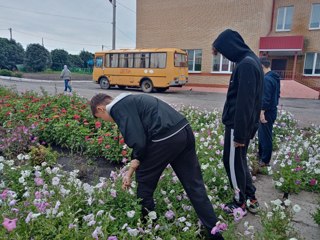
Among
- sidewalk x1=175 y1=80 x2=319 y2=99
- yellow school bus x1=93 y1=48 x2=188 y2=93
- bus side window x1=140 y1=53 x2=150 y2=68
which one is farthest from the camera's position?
sidewalk x1=175 y1=80 x2=319 y2=99

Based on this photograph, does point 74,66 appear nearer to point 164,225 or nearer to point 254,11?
point 254,11

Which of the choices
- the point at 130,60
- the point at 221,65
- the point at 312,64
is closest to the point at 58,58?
the point at 130,60

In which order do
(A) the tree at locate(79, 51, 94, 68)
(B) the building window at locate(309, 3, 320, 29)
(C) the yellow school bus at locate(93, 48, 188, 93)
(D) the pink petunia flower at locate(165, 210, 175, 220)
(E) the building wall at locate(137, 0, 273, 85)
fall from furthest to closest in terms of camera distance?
(A) the tree at locate(79, 51, 94, 68)
(B) the building window at locate(309, 3, 320, 29)
(E) the building wall at locate(137, 0, 273, 85)
(C) the yellow school bus at locate(93, 48, 188, 93)
(D) the pink petunia flower at locate(165, 210, 175, 220)

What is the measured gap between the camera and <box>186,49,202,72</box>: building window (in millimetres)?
22172

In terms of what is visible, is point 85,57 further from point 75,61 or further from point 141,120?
point 141,120

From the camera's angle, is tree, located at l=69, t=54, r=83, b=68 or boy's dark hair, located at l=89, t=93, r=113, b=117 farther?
tree, located at l=69, t=54, r=83, b=68

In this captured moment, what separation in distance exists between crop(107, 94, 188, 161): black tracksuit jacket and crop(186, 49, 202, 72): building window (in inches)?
816

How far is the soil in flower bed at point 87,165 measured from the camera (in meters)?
3.79

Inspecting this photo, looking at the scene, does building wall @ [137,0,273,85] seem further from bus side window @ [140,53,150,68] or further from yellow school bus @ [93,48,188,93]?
bus side window @ [140,53,150,68]

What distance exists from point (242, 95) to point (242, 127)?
0.30m

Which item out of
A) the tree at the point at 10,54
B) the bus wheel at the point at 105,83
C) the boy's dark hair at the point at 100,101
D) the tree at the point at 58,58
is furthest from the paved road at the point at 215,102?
the tree at the point at 58,58

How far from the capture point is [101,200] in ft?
8.10

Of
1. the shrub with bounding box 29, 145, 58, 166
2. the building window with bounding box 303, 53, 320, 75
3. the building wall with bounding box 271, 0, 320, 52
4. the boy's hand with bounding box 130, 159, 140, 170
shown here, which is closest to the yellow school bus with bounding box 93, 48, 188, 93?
the building wall with bounding box 271, 0, 320, 52

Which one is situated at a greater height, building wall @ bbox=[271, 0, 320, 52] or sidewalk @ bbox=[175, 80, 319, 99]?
building wall @ bbox=[271, 0, 320, 52]
